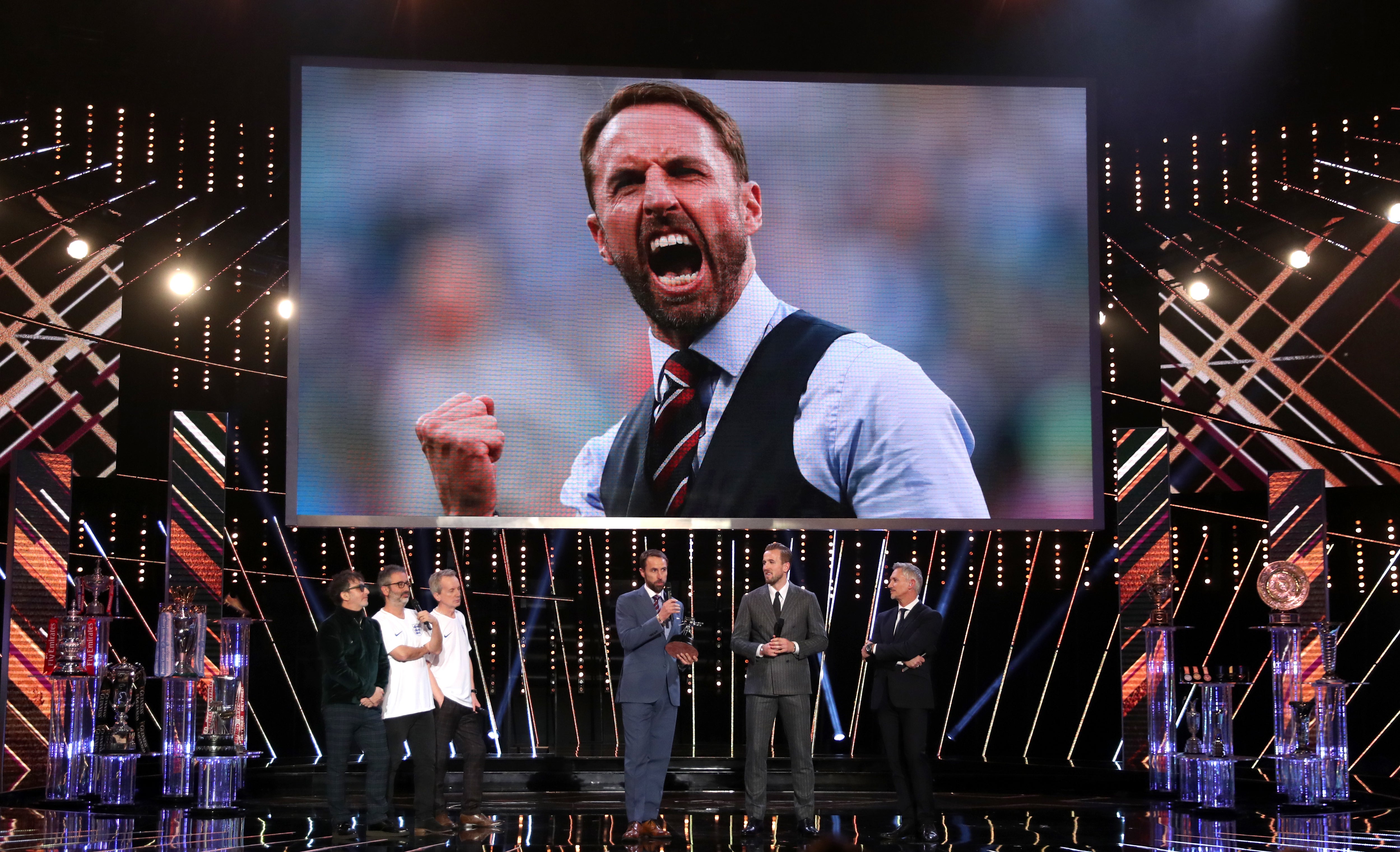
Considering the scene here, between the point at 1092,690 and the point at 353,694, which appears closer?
the point at 353,694

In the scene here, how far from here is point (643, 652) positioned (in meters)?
5.88

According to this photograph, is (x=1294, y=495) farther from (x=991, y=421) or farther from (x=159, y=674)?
(x=159, y=674)

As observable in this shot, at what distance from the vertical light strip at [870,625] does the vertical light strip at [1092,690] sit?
4.23ft

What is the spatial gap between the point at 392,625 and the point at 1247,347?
216 inches

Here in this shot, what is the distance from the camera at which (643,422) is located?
7.77 meters

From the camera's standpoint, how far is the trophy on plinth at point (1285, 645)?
7055 millimetres

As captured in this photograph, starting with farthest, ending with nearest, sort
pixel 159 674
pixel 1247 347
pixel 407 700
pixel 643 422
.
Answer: pixel 1247 347 → pixel 643 422 → pixel 159 674 → pixel 407 700

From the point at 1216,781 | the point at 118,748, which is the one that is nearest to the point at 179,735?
the point at 118,748

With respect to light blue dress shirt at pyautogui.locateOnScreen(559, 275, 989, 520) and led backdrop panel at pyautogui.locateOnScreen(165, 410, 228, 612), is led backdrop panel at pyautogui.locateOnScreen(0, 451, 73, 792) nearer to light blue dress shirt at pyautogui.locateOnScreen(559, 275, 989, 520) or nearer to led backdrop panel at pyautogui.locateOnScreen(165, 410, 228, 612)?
led backdrop panel at pyautogui.locateOnScreen(165, 410, 228, 612)

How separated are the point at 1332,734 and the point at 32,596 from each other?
7116 millimetres

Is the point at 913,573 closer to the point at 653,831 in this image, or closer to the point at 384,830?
the point at 653,831

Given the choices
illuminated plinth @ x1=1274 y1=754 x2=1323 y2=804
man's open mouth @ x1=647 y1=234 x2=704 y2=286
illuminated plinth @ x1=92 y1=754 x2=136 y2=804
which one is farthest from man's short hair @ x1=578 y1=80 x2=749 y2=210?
illuminated plinth @ x1=1274 y1=754 x2=1323 y2=804

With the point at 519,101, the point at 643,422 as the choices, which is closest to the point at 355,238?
the point at 519,101

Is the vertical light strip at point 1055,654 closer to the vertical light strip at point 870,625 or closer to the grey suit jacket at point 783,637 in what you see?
the vertical light strip at point 870,625
